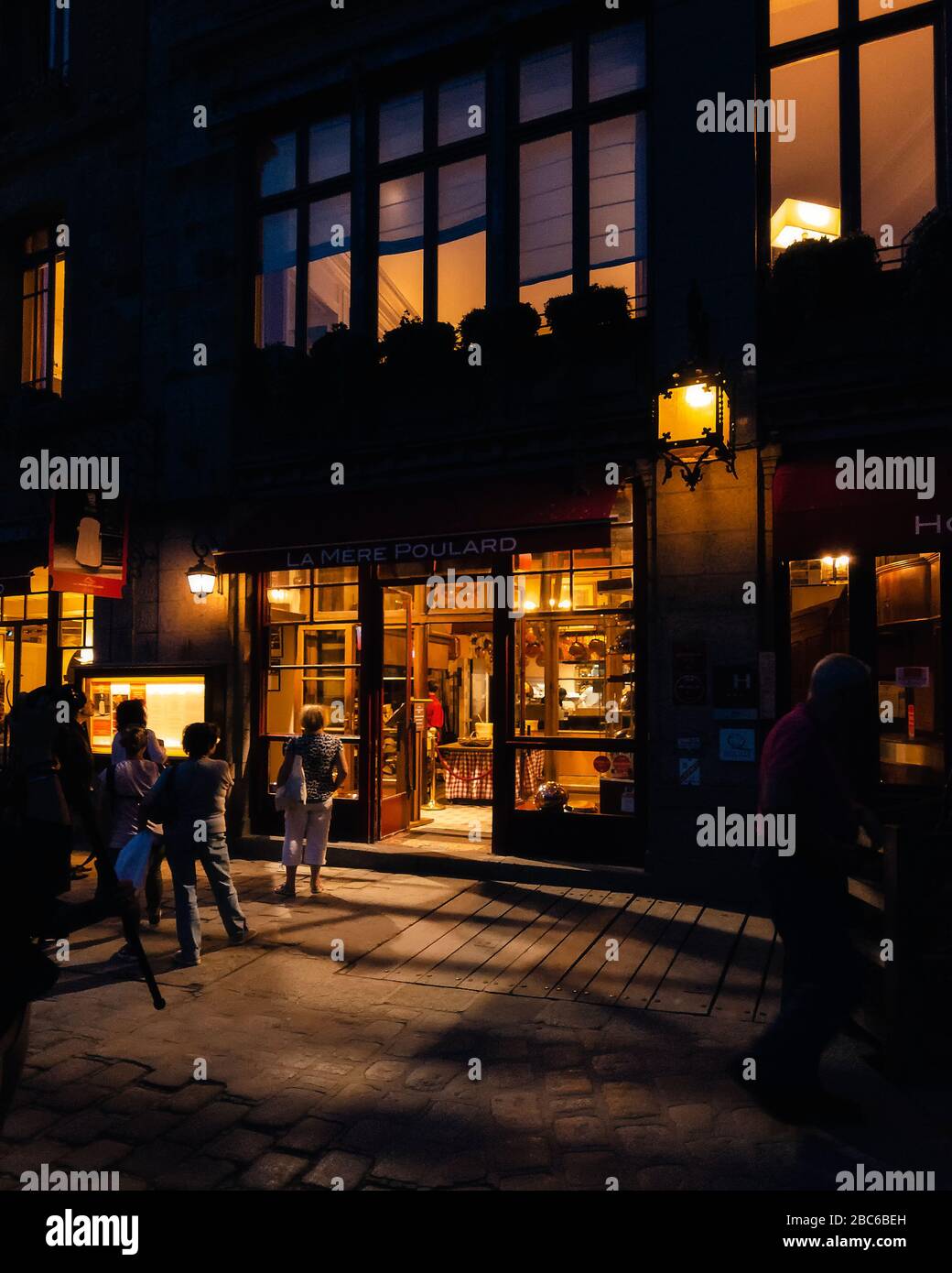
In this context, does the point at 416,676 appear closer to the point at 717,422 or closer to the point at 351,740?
the point at 351,740

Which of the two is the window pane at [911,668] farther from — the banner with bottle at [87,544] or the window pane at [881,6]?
the banner with bottle at [87,544]

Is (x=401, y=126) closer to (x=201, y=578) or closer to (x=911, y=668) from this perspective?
(x=201, y=578)

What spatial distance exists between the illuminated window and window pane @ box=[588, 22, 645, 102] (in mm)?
7968

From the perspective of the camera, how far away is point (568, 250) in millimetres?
9375

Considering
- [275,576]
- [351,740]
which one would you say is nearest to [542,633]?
[351,740]

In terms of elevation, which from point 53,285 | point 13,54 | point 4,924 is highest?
point 13,54

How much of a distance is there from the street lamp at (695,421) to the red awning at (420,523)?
0.75m

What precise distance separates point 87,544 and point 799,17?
936cm

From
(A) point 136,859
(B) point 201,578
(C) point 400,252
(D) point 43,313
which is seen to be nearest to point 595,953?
(A) point 136,859

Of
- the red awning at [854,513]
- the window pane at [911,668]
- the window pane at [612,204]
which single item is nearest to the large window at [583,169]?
the window pane at [612,204]

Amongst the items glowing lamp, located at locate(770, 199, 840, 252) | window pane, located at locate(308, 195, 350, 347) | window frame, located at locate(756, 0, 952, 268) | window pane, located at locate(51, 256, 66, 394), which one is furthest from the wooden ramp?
window pane, located at locate(51, 256, 66, 394)

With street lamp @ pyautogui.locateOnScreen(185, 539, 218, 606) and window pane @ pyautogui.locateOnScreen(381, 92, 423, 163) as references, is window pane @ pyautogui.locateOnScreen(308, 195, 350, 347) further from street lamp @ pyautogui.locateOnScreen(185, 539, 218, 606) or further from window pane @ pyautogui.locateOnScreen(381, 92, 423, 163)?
street lamp @ pyautogui.locateOnScreen(185, 539, 218, 606)

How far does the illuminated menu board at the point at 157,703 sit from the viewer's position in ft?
34.6
